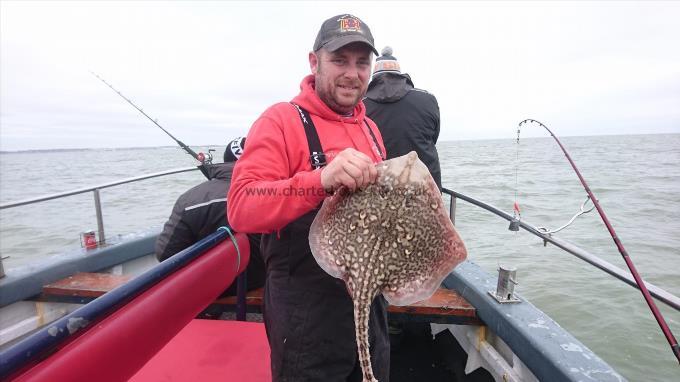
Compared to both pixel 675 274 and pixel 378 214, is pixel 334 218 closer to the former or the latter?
pixel 378 214

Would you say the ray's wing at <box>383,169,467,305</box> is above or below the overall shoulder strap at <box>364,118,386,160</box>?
below

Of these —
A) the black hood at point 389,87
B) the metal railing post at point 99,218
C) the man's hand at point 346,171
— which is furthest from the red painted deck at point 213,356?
the black hood at point 389,87

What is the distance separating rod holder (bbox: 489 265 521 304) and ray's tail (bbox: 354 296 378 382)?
6.50 feet

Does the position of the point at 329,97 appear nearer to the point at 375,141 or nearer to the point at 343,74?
the point at 343,74

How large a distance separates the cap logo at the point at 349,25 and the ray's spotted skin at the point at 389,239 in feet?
2.54

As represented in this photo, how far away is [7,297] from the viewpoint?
3.75m

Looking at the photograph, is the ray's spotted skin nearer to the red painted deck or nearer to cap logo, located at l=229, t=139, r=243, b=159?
the red painted deck

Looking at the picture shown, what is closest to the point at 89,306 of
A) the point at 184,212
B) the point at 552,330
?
the point at 184,212

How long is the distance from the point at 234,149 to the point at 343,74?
6.97 ft

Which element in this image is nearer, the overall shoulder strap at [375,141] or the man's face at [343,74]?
the man's face at [343,74]

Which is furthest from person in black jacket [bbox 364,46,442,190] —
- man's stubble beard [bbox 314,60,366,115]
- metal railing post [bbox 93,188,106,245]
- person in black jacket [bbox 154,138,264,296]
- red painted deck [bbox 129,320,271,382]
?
metal railing post [bbox 93,188,106,245]

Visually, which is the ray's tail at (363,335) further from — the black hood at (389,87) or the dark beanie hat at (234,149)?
the black hood at (389,87)

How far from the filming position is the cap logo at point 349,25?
6.43ft

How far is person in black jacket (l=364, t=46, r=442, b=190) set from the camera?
12.8ft
